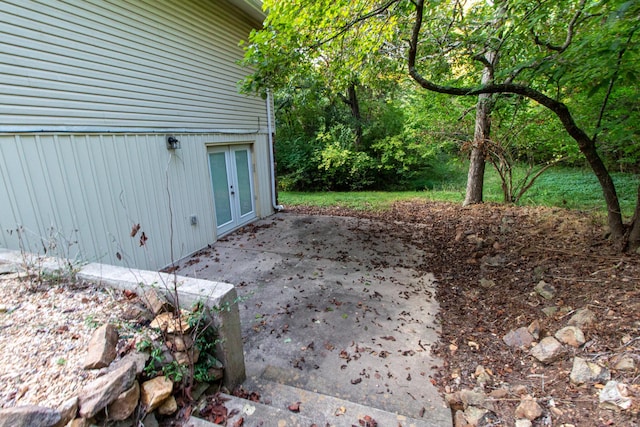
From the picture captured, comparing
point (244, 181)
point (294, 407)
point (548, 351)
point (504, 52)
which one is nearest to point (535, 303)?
point (548, 351)

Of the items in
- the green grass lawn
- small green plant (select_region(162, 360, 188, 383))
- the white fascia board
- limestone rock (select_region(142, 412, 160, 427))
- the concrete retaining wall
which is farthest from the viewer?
the green grass lawn

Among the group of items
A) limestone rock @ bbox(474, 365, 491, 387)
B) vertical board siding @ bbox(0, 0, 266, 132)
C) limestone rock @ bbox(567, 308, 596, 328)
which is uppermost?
vertical board siding @ bbox(0, 0, 266, 132)

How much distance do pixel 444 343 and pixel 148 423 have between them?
2538mm

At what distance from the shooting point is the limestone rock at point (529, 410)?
1.80 m

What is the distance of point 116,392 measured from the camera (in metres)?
1.37

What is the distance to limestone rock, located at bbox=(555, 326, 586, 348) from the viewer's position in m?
2.28

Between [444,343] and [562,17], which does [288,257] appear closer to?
[444,343]

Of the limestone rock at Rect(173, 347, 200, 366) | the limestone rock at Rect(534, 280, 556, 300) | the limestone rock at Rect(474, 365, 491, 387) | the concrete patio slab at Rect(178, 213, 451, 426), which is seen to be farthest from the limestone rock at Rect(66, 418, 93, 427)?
the limestone rock at Rect(534, 280, 556, 300)

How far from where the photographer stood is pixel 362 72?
22.7 feet

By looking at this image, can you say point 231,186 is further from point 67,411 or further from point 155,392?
point 67,411

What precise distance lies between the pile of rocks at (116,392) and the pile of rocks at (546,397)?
1.89 metres

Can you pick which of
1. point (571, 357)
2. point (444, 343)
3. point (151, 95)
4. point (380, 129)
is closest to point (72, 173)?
point (151, 95)

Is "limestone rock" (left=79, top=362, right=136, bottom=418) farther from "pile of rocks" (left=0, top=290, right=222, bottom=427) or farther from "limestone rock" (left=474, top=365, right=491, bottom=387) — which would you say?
"limestone rock" (left=474, top=365, right=491, bottom=387)

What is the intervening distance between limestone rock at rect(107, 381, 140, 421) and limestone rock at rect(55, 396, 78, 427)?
0.14m
